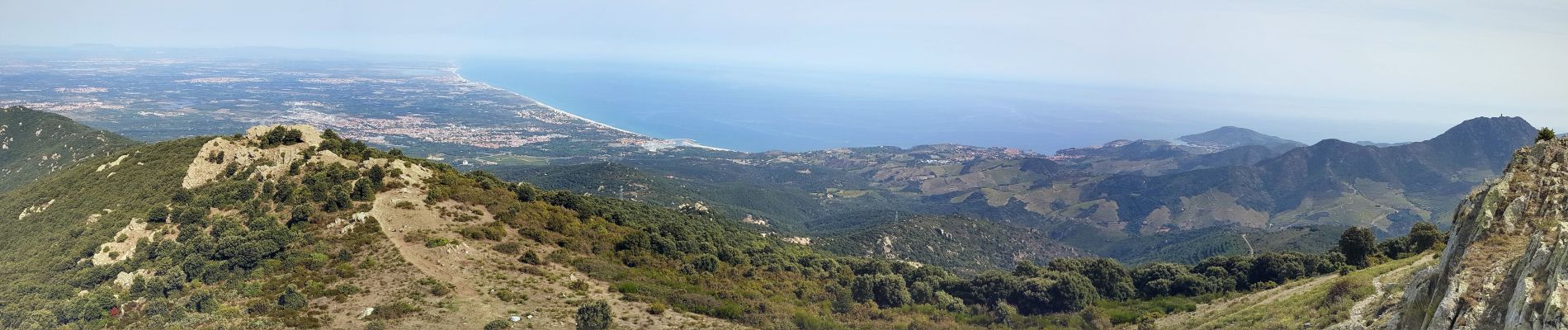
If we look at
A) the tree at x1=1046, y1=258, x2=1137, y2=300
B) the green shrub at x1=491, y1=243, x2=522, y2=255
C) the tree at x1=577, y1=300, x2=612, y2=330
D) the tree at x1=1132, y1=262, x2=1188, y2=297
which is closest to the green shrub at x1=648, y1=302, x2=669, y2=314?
the tree at x1=577, y1=300, x2=612, y2=330

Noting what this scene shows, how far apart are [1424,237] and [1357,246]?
3.13 metres

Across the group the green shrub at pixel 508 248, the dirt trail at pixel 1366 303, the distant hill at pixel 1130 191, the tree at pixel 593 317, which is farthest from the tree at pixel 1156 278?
the distant hill at pixel 1130 191

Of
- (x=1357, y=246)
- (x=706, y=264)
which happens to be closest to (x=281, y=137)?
(x=706, y=264)

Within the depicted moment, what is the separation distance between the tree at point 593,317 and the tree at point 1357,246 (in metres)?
36.5

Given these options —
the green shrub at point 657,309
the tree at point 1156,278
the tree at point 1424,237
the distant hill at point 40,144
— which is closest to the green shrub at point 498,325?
the green shrub at point 657,309

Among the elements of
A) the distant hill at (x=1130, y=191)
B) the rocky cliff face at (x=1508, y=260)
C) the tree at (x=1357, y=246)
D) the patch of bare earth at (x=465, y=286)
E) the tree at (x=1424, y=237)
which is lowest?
the distant hill at (x=1130, y=191)

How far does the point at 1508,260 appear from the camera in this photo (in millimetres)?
10750

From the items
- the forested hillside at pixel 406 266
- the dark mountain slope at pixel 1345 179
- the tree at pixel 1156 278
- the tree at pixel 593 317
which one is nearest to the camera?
the tree at pixel 593 317

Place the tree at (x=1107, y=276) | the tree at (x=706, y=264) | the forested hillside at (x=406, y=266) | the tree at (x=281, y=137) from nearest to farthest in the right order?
1. the forested hillside at (x=406, y=266)
2. the tree at (x=1107, y=276)
3. the tree at (x=706, y=264)
4. the tree at (x=281, y=137)

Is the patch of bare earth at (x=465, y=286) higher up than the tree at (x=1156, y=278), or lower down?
higher up

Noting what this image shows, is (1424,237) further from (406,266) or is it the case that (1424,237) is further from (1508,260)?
(406,266)

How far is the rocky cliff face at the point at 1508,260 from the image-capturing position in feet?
29.1

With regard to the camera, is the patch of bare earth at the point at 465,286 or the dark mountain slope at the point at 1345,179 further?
the dark mountain slope at the point at 1345,179

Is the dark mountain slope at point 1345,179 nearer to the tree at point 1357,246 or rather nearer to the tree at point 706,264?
the tree at point 1357,246
